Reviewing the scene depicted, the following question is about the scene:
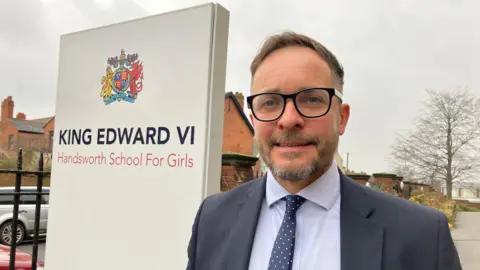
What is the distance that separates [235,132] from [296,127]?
10.1 meters

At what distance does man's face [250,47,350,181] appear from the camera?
3.90 feet

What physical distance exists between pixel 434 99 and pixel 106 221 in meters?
17.4

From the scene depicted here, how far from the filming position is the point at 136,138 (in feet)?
8.86

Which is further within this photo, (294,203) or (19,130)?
(19,130)

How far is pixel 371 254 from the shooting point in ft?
3.69

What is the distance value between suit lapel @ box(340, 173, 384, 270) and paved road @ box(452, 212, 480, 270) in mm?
5895

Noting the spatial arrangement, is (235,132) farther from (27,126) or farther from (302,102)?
(27,126)

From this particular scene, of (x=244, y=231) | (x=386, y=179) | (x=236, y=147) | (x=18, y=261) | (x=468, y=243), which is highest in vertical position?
(x=236, y=147)

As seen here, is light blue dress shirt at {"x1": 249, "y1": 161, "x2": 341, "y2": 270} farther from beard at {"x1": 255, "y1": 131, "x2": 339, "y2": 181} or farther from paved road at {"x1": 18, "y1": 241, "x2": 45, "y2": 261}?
paved road at {"x1": 18, "y1": 241, "x2": 45, "y2": 261}

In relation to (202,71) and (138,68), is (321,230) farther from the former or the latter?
(138,68)

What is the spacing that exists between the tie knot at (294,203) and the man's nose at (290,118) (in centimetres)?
24

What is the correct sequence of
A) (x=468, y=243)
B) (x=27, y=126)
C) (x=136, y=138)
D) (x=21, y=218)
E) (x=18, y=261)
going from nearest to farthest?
(x=136, y=138) < (x=18, y=261) < (x=468, y=243) < (x=21, y=218) < (x=27, y=126)

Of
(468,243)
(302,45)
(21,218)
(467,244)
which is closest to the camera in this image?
(302,45)

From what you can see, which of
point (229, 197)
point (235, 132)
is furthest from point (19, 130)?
point (229, 197)
